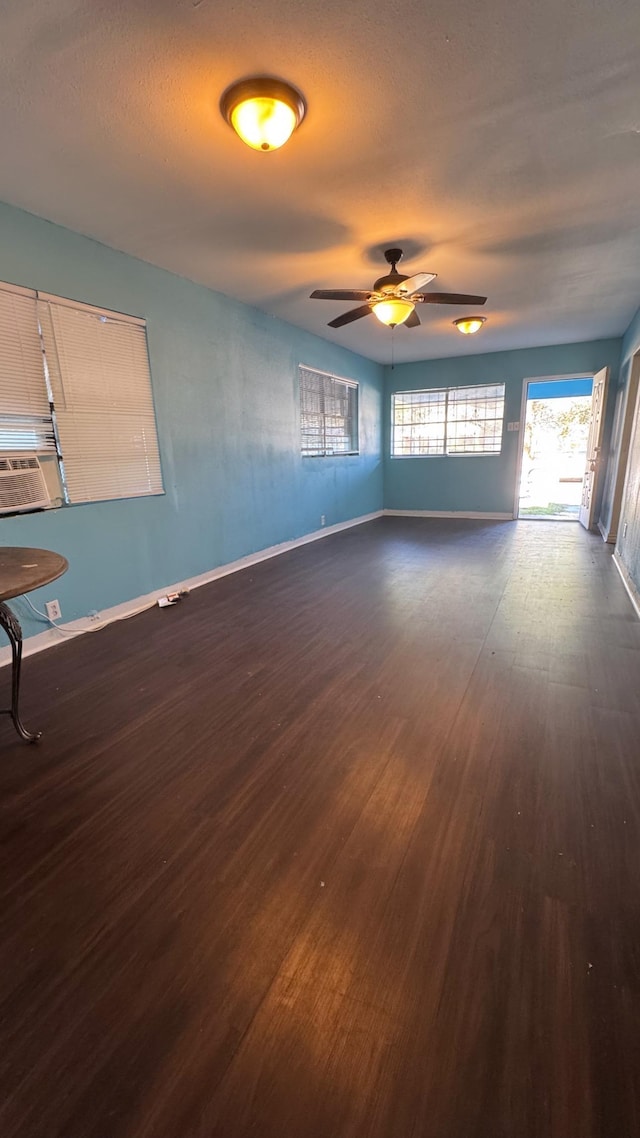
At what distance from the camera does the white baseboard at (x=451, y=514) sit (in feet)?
24.0

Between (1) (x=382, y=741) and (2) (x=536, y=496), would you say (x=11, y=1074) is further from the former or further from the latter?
(2) (x=536, y=496)

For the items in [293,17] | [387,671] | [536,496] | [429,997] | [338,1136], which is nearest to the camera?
[338,1136]

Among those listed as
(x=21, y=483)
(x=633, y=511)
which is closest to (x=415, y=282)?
(x=633, y=511)

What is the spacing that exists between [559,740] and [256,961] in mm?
1423

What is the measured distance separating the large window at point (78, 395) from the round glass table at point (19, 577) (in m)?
1.13

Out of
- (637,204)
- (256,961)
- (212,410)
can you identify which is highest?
(637,204)

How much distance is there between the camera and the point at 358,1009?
1.02 metres

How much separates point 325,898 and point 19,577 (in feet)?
4.66

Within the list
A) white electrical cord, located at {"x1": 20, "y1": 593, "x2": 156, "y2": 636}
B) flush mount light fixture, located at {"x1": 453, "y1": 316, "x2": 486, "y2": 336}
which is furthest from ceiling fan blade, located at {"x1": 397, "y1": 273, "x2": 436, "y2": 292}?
white electrical cord, located at {"x1": 20, "y1": 593, "x2": 156, "y2": 636}

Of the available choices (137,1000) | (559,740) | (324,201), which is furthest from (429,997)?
(324,201)

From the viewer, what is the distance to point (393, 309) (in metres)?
3.43

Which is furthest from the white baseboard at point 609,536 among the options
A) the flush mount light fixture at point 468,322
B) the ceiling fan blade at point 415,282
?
the ceiling fan blade at point 415,282

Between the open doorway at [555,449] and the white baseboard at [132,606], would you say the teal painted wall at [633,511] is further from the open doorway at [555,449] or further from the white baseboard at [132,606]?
the open doorway at [555,449]

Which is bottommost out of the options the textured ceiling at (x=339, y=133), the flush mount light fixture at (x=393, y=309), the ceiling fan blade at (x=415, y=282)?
the flush mount light fixture at (x=393, y=309)
